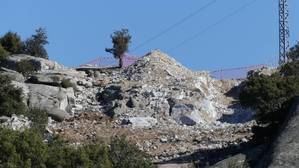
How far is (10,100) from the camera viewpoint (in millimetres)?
45625

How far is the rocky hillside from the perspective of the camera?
1582 inches

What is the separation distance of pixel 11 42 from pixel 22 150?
38.1m

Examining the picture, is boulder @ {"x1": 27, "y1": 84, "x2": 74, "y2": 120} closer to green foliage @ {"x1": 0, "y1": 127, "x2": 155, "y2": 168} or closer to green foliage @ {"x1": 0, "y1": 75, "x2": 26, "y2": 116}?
green foliage @ {"x1": 0, "y1": 75, "x2": 26, "y2": 116}

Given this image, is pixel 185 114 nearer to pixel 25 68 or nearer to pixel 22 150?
pixel 25 68

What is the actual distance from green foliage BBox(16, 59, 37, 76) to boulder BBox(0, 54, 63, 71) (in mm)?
1009

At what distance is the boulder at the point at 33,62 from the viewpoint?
195 ft

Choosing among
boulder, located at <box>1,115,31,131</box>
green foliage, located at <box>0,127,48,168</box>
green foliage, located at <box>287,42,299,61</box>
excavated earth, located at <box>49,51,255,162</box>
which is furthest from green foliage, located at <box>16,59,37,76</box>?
green foliage, located at <box>0,127,48,168</box>

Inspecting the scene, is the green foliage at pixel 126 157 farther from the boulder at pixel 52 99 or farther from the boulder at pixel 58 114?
the boulder at pixel 52 99

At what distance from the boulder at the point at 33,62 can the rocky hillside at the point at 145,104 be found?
0.07 meters

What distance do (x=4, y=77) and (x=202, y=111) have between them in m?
11.2

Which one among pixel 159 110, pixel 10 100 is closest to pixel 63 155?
pixel 10 100

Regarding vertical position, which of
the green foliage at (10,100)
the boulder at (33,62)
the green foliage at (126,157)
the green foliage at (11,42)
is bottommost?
the green foliage at (126,157)

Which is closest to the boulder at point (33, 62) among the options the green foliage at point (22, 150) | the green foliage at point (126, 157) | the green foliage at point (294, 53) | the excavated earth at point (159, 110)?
the excavated earth at point (159, 110)

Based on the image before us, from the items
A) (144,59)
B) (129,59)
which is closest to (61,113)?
(144,59)
